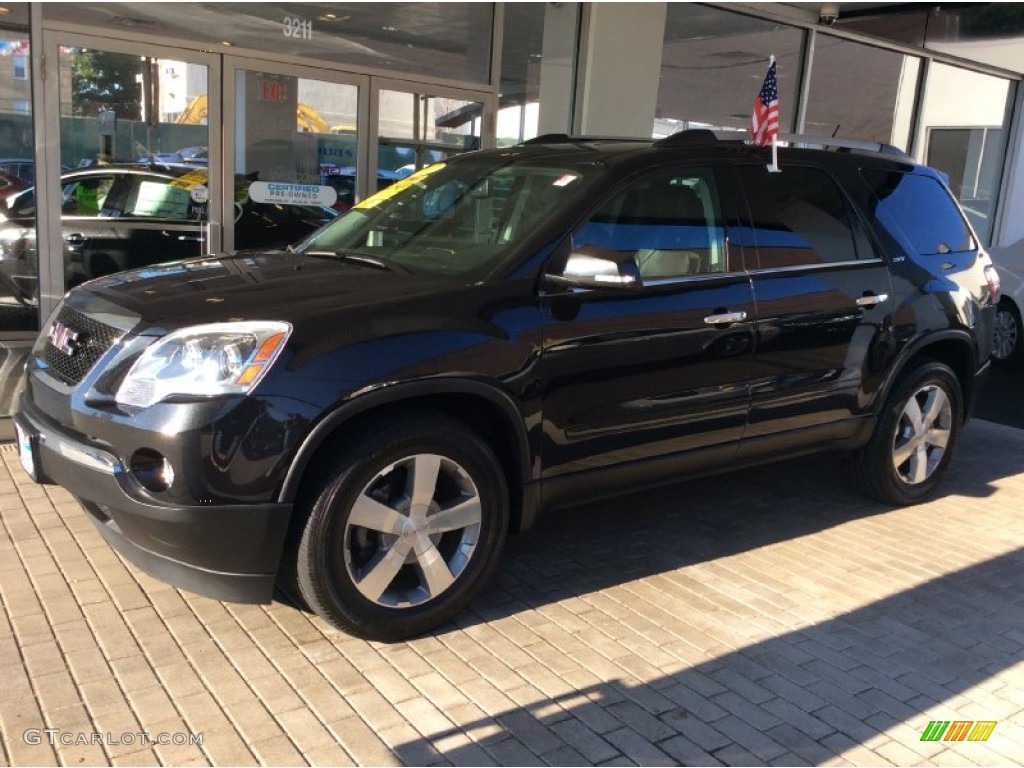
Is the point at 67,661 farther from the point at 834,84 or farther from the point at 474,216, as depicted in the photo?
the point at 834,84

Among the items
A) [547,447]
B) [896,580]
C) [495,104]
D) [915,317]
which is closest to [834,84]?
[495,104]

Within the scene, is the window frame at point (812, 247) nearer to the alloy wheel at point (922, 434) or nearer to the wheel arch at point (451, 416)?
the alloy wheel at point (922, 434)

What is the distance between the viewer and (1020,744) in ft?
10.0

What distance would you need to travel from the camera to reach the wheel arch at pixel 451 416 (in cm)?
308

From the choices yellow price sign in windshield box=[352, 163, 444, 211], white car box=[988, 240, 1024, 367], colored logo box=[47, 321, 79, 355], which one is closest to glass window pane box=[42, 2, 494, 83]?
yellow price sign in windshield box=[352, 163, 444, 211]

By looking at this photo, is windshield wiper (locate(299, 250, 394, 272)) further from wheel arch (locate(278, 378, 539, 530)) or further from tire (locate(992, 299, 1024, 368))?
tire (locate(992, 299, 1024, 368))

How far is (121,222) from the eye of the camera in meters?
6.28

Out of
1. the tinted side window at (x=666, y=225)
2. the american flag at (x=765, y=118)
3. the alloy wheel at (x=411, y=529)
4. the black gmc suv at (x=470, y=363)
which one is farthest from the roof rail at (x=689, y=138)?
the alloy wheel at (x=411, y=529)

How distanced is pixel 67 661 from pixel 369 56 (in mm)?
5230

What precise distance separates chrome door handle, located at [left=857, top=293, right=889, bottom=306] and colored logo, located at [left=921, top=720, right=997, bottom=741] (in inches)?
83.6

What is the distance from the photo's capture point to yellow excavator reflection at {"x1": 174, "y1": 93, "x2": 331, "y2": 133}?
21.0 ft

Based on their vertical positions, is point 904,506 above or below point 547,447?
below

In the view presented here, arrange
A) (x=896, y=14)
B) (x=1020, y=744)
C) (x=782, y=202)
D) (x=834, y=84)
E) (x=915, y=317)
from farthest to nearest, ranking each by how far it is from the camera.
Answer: (x=834, y=84) < (x=896, y=14) < (x=915, y=317) < (x=782, y=202) < (x=1020, y=744)

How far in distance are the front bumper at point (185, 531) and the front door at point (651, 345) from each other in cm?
114
